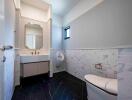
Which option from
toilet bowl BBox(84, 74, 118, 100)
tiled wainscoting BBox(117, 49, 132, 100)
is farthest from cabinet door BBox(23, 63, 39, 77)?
tiled wainscoting BBox(117, 49, 132, 100)

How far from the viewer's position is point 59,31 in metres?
3.30

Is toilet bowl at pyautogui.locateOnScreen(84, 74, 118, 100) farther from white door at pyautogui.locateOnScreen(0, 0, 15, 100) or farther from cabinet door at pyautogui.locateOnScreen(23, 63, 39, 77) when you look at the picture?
cabinet door at pyautogui.locateOnScreen(23, 63, 39, 77)

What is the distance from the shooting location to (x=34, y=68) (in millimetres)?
2346

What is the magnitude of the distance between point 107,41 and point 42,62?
6.27ft

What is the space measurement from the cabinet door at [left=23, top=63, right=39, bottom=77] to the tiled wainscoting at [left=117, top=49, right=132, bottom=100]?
222 centimetres

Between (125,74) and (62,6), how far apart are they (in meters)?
2.73

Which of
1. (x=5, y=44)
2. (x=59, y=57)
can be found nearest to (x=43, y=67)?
(x=59, y=57)

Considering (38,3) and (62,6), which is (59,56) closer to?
(62,6)

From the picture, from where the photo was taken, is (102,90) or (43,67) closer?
(102,90)

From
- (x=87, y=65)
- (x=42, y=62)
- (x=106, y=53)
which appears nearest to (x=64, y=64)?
(x=42, y=62)

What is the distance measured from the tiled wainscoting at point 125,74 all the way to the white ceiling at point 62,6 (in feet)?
7.82

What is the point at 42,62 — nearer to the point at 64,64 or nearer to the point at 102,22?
the point at 64,64

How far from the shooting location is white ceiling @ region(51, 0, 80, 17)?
7.99 feet

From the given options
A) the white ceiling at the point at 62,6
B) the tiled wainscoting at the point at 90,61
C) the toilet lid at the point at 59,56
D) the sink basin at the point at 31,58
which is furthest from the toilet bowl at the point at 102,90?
the white ceiling at the point at 62,6
